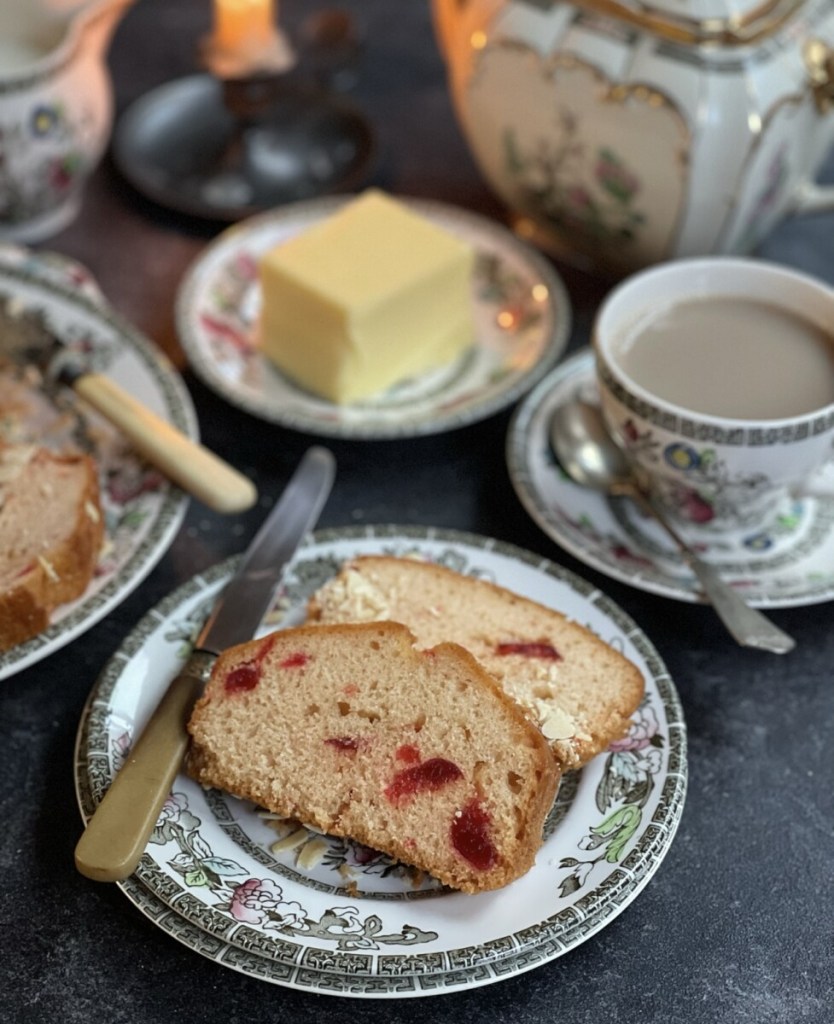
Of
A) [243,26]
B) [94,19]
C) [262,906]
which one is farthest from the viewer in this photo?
[243,26]

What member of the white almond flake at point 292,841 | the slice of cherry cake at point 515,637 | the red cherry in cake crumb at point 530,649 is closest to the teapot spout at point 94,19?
the slice of cherry cake at point 515,637

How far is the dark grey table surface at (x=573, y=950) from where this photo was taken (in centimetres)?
104

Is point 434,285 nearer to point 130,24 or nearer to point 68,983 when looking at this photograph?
point 68,983

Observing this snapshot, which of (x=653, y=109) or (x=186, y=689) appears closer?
(x=186, y=689)

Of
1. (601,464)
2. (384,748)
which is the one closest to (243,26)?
(601,464)

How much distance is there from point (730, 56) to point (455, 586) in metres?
0.82

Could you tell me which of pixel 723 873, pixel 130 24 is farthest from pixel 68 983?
pixel 130 24

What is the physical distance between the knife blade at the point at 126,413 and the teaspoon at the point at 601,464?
403mm

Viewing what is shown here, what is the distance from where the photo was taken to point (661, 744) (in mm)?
1152

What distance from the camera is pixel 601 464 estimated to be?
1504 mm

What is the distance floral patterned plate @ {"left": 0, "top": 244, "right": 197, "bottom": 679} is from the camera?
1.29 metres

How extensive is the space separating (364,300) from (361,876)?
801 mm

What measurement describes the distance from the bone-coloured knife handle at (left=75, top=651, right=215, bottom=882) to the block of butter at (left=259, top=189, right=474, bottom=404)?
0.57 meters

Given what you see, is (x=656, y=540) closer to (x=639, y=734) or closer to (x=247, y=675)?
(x=639, y=734)
